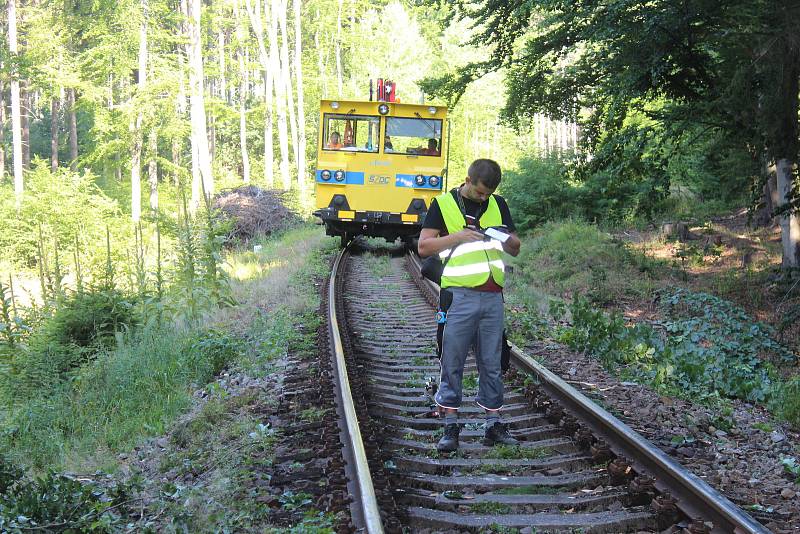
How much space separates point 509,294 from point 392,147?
6.35 metres

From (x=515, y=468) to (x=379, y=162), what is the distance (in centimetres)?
1291

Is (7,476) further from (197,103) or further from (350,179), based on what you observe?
(197,103)

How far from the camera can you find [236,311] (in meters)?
10.9

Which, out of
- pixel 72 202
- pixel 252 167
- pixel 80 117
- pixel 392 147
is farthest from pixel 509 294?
pixel 252 167

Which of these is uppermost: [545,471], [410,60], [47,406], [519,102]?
[410,60]

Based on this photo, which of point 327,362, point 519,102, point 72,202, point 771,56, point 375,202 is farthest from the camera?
point 72,202

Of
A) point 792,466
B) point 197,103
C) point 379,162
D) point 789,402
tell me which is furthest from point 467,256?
point 197,103

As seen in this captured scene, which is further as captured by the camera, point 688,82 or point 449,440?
point 688,82

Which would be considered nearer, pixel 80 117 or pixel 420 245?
pixel 420 245

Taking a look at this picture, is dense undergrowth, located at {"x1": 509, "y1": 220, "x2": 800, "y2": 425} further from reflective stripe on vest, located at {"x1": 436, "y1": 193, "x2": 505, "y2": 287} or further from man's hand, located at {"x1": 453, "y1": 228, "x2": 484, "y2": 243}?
man's hand, located at {"x1": 453, "y1": 228, "x2": 484, "y2": 243}

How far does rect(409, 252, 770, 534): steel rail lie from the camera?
3.68 m

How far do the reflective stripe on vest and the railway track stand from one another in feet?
3.76

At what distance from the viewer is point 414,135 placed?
17391mm

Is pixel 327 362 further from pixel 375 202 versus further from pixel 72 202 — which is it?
pixel 72 202
